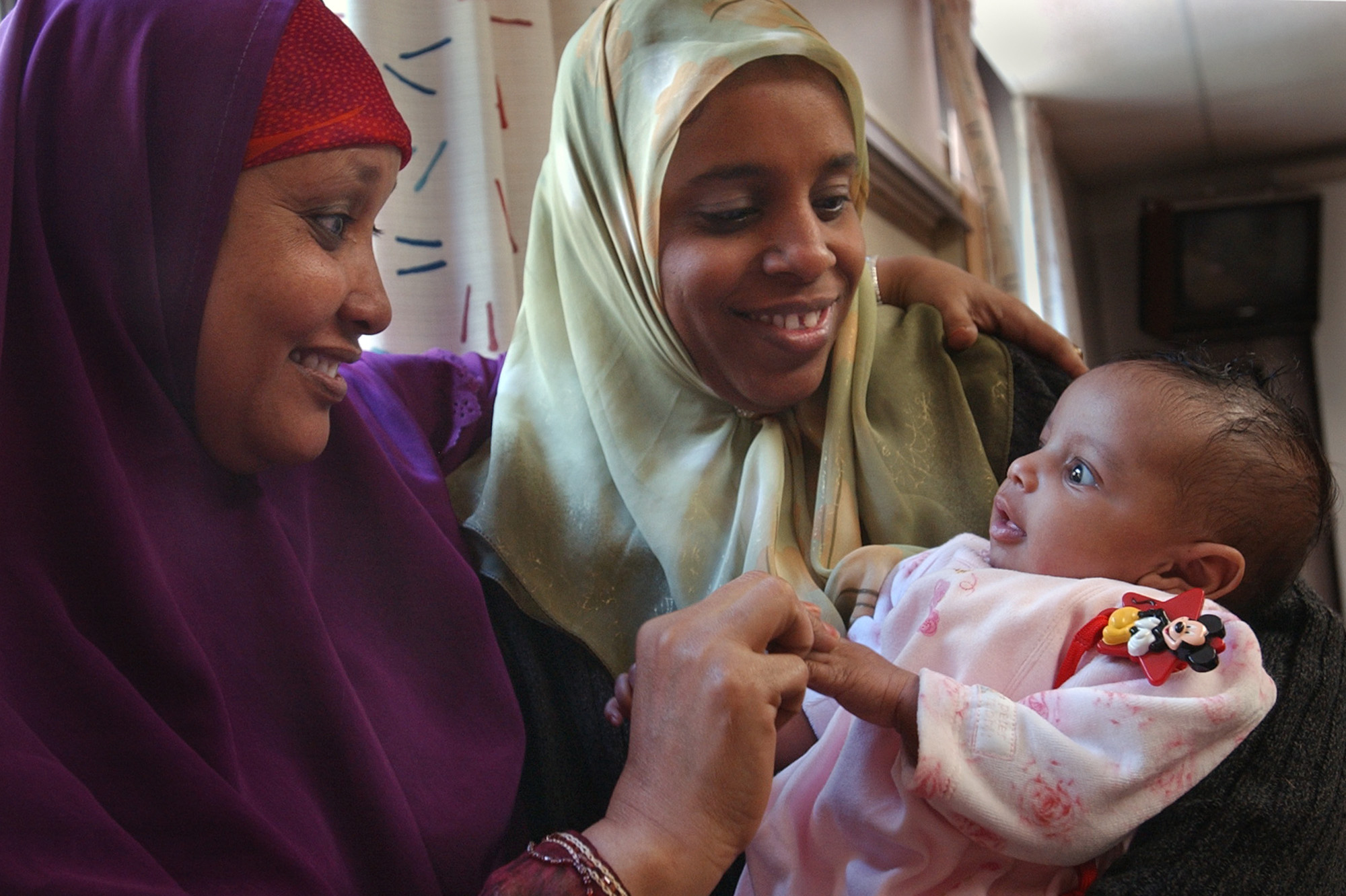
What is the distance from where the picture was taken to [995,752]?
88 centimetres

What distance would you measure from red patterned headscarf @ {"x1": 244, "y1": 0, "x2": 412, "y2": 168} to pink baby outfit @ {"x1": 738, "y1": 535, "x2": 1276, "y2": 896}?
647mm

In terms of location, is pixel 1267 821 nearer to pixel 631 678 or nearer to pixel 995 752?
pixel 995 752

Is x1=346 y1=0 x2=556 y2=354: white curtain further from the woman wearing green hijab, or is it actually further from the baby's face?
Answer: the baby's face

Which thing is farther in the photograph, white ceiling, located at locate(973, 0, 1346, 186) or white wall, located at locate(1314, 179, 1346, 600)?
white wall, located at locate(1314, 179, 1346, 600)

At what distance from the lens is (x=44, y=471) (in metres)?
0.79

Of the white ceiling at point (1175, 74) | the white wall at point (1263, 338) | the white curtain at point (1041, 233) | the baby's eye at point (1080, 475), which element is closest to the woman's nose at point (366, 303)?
the baby's eye at point (1080, 475)

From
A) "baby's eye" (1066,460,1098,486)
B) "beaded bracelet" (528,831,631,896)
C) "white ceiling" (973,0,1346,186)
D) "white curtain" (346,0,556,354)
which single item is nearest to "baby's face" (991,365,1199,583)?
Result: "baby's eye" (1066,460,1098,486)

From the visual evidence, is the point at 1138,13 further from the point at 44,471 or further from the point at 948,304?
the point at 44,471

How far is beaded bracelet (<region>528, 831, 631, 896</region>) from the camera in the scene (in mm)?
835

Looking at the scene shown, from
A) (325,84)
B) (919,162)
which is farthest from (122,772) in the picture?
(919,162)

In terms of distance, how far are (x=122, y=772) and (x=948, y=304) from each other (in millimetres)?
1037

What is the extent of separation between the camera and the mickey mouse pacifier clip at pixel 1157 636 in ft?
2.91

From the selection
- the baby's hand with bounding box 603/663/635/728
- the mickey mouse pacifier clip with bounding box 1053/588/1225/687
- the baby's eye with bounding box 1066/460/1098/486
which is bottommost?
the baby's hand with bounding box 603/663/635/728

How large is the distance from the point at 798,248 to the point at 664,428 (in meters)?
0.28
